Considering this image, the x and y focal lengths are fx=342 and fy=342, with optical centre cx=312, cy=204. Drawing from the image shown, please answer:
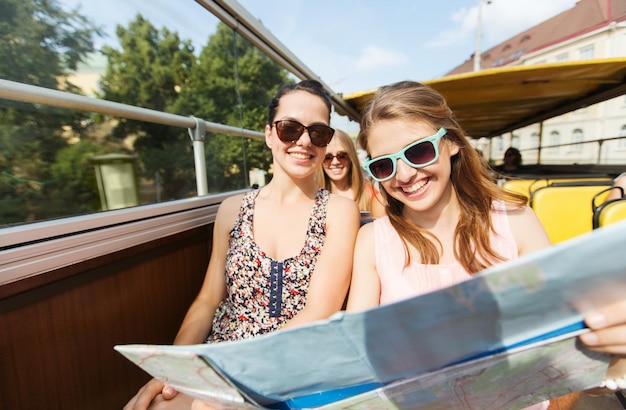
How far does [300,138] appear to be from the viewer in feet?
4.60

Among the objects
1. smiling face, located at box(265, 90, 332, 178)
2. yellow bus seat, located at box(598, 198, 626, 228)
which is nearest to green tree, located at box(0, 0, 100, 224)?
smiling face, located at box(265, 90, 332, 178)

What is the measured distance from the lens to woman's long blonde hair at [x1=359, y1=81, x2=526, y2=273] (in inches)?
44.3

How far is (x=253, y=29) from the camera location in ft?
5.28

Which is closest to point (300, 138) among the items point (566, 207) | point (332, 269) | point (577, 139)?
point (332, 269)

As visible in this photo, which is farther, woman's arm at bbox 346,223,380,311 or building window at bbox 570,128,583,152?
building window at bbox 570,128,583,152

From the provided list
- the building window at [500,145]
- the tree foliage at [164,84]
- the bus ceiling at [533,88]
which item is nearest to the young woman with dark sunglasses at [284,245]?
the bus ceiling at [533,88]

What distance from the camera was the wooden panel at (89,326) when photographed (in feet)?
2.96

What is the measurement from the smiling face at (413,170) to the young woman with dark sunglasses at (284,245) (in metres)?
0.31

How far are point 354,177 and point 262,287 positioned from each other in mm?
1975

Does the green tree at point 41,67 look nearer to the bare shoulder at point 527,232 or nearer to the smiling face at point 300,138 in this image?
the smiling face at point 300,138

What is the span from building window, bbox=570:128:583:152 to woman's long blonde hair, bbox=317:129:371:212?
180 inches

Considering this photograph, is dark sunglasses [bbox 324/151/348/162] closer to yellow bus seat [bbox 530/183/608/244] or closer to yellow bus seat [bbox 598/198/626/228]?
yellow bus seat [bbox 530/183/608/244]

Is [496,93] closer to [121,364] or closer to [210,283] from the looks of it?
[210,283]

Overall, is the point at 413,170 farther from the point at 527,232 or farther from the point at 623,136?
the point at 623,136
